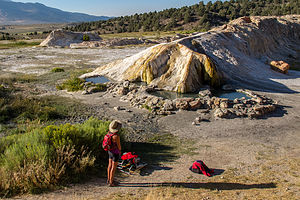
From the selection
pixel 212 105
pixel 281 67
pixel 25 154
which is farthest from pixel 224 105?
pixel 281 67

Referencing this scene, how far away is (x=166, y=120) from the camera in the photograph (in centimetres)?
1204

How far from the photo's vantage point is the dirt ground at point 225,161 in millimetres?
5992

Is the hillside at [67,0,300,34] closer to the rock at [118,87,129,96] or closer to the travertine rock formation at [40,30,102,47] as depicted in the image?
the travertine rock formation at [40,30,102,47]

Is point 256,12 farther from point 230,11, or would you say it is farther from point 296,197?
point 296,197

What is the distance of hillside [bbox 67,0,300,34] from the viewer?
73250mm

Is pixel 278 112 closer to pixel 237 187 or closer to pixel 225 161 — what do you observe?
pixel 225 161

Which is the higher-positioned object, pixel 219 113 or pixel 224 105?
pixel 224 105

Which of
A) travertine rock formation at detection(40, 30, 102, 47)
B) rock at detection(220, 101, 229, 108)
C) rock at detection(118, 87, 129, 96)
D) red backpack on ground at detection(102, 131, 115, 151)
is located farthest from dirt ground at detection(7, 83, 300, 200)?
travertine rock formation at detection(40, 30, 102, 47)

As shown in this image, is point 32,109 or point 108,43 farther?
point 108,43

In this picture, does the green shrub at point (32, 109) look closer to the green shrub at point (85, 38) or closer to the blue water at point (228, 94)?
the blue water at point (228, 94)

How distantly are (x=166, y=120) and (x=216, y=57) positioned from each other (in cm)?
1071

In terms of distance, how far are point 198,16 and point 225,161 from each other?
8006 cm

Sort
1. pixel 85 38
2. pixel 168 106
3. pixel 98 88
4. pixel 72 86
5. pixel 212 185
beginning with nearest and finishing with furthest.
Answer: pixel 212 185 → pixel 168 106 → pixel 98 88 → pixel 72 86 → pixel 85 38

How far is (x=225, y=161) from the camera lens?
7.98 m
